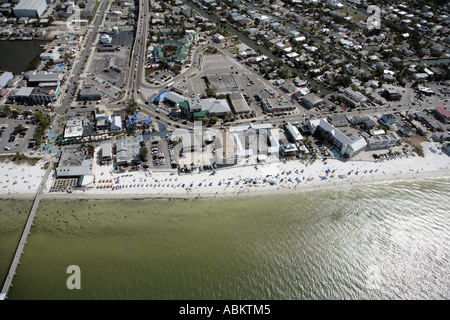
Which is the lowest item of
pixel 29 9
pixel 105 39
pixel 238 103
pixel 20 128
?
pixel 20 128

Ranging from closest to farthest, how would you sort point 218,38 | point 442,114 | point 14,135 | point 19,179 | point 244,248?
point 244,248, point 19,179, point 14,135, point 442,114, point 218,38

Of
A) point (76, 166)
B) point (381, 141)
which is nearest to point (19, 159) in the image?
point (76, 166)

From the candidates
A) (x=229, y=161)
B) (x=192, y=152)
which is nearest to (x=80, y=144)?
(x=192, y=152)

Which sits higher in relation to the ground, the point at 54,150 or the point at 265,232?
the point at 54,150

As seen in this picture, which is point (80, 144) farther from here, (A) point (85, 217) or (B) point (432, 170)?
(B) point (432, 170)
